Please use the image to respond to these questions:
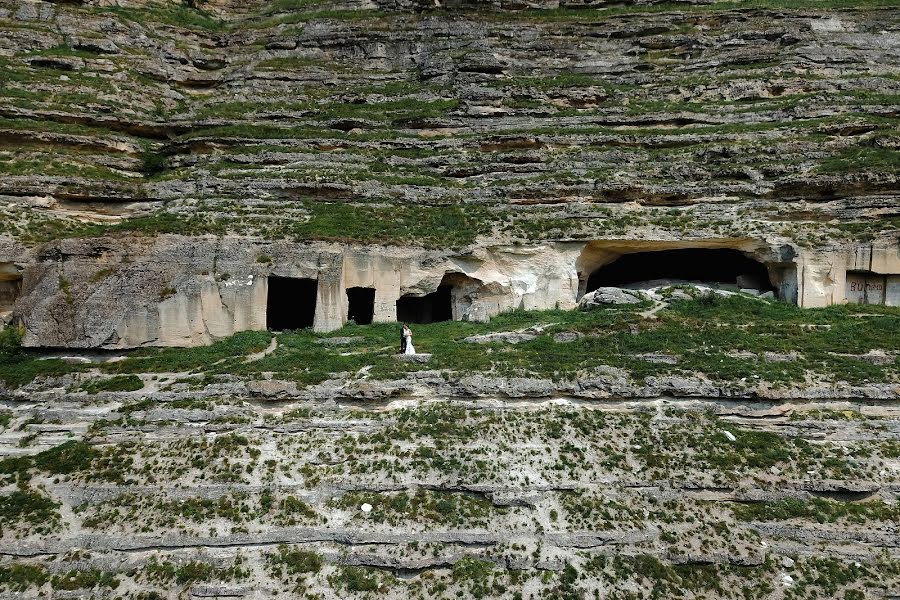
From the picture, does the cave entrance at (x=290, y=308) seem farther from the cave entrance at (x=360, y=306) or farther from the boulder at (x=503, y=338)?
the boulder at (x=503, y=338)

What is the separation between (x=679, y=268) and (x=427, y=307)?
40.7 feet

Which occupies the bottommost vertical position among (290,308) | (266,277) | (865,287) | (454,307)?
(290,308)

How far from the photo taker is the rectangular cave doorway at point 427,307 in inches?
867

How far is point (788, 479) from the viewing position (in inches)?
470

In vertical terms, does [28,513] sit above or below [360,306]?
below

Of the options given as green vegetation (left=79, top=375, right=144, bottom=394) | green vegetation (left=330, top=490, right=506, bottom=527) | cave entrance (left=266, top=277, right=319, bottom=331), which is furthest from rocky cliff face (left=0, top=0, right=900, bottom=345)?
green vegetation (left=330, top=490, right=506, bottom=527)

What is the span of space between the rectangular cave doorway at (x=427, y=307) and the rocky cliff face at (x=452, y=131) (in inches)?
112

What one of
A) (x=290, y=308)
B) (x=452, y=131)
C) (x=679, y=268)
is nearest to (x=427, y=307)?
(x=290, y=308)

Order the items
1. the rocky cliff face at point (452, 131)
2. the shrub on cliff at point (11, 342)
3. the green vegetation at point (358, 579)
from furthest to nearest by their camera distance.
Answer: the rocky cliff face at point (452, 131) < the shrub on cliff at point (11, 342) < the green vegetation at point (358, 579)

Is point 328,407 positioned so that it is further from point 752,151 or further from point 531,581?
point 752,151

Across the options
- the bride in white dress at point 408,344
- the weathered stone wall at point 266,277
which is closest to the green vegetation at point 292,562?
the bride in white dress at point 408,344

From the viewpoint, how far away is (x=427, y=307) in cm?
2228

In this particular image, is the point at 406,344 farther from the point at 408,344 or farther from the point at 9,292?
the point at 9,292

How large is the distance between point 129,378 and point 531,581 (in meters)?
12.2
